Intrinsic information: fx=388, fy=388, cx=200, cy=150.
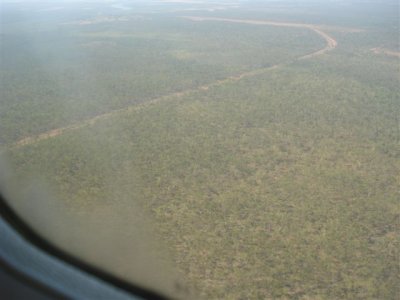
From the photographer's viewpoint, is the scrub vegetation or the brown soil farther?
the brown soil

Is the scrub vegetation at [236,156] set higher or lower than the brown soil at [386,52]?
higher

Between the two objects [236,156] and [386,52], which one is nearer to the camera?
[236,156]

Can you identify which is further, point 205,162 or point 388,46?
point 388,46

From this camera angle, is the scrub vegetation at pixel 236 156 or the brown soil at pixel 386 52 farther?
the brown soil at pixel 386 52

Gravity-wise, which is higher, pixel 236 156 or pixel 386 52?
pixel 236 156

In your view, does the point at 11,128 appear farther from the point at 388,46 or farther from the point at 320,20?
the point at 320,20

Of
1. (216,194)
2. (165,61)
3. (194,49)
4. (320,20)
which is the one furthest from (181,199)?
(320,20)

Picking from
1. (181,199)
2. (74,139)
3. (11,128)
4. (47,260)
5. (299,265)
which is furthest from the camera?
(11,128)

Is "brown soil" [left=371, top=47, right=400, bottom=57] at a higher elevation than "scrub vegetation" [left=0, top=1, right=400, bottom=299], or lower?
lower
